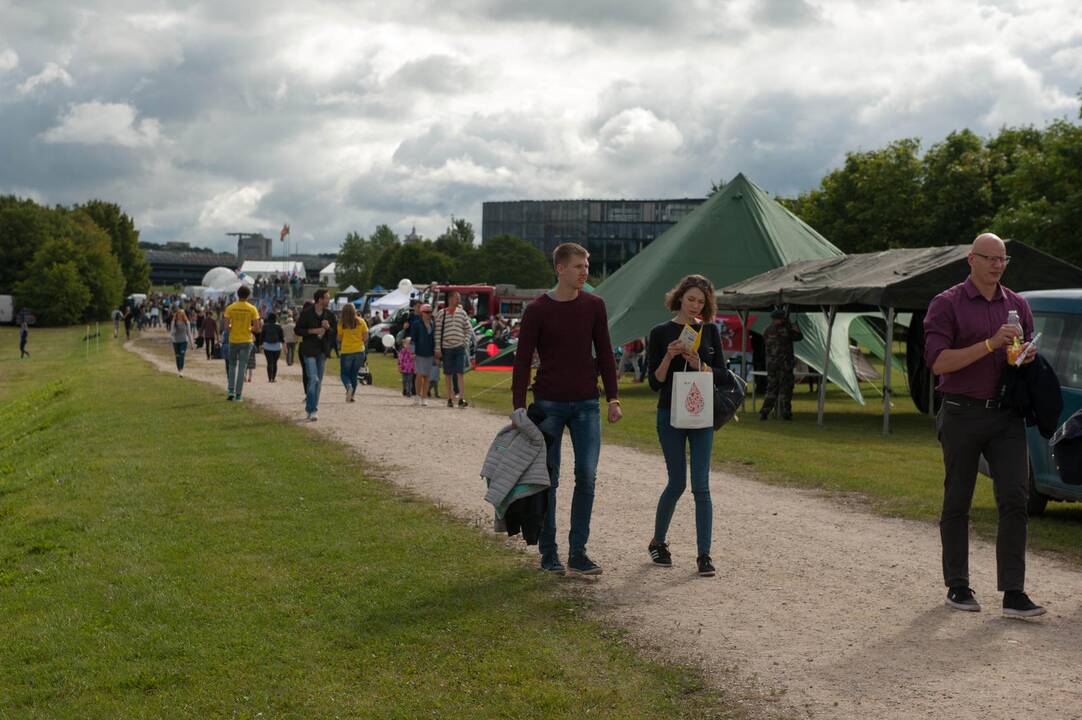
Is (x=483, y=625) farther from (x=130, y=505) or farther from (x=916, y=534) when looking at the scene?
(x=130, y=505)

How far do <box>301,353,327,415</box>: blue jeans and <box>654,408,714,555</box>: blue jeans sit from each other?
35.9ft

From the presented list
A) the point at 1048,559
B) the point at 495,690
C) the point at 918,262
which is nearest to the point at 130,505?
the point at 495,690

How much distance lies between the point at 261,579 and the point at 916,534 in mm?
4918

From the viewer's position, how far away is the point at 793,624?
6637 mm

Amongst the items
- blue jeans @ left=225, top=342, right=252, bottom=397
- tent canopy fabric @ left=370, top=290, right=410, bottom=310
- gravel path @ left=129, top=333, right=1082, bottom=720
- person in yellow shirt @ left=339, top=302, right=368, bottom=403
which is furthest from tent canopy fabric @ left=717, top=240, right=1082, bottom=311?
tent canopy fabric @ left=370, top=290, right=410, bottom=310

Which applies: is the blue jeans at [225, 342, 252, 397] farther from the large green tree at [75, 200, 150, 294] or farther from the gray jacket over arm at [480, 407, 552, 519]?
the large green tree at [75, 200, 150, 294]

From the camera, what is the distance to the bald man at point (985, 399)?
679 centimetres

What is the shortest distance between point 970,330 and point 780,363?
14.6m

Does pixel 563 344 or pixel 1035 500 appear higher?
pixel 563 344

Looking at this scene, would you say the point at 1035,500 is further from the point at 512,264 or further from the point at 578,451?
the point at 512,264

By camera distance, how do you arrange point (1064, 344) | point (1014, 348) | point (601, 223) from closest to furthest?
point (1014, 348) < point (1064, 344) < point (601, 223)

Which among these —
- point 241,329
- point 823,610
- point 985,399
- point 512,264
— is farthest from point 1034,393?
point 512,264

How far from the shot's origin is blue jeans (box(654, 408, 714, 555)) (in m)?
7.89

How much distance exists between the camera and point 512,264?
5512 inches
